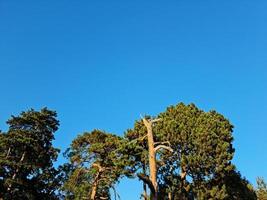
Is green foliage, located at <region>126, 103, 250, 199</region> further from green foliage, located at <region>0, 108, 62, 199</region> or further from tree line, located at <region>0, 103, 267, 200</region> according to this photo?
green foliage, located at <region>0, 108, 62, 199</region>

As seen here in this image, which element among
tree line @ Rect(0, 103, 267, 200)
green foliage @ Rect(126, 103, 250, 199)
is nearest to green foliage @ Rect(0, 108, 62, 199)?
tree line @ Rect(0, 103, 267, 200)

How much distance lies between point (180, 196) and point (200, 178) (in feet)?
8.70

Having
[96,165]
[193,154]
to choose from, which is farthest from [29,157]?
[193,154]

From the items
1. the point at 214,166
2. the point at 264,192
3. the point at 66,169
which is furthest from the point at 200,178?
the point at 264,192

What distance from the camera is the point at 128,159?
34.9 metres

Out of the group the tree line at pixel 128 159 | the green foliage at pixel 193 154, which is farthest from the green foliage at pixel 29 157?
the green foliage at pixel 193 154

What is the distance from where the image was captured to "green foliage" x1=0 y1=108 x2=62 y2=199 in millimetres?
38500

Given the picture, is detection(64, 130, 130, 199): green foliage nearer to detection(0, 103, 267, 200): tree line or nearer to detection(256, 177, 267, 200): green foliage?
detection(0, 103, 267, 200): tree line

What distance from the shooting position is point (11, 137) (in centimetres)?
4044

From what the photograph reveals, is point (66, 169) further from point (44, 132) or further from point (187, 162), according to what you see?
point (187, 162)

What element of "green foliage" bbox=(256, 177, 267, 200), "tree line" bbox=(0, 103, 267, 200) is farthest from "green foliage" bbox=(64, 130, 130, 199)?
"green foliage" bbox=(256, 177, 267, 200)

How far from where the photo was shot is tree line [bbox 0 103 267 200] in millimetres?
34781

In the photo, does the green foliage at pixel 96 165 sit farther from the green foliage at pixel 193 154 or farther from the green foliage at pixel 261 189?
the green foliage at pixel 261 189

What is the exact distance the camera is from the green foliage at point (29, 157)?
38500 mm
